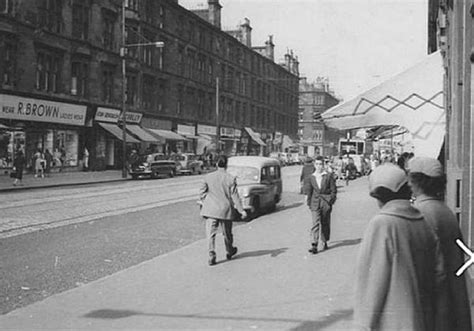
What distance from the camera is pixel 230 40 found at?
2318 inches

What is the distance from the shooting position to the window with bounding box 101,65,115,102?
3628 cm

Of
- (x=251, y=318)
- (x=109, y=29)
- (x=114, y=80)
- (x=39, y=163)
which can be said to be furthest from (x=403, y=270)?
(x=109, y=29)

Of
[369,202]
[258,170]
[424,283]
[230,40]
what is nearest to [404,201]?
[424,283]

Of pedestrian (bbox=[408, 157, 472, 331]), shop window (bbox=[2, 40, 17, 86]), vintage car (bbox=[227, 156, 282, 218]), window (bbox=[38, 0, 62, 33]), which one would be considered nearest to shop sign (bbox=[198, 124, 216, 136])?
window (bbox=[38, 0, 62, 33])

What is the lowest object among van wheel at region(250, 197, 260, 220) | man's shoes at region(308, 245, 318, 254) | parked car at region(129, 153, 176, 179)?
man's shoes at region(308, 245, 318, 254)

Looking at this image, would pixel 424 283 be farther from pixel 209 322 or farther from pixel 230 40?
pixel 230 40

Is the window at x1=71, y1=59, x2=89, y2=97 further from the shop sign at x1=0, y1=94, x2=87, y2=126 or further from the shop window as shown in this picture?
the shop window

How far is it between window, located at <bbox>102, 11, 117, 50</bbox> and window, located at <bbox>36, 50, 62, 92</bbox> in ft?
17.4

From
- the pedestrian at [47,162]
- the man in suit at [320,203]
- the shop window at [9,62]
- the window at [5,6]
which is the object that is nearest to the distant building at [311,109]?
the pedestrian at [47,162]

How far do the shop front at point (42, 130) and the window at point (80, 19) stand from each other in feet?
15.2

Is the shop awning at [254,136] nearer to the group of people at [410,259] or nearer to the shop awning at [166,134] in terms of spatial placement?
the shop awning at [166,134]

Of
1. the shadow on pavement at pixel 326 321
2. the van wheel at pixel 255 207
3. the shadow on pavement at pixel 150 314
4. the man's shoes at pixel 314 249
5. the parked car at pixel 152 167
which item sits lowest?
the shadow on pavement at pixel 150 314

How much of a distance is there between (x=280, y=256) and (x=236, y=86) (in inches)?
2102

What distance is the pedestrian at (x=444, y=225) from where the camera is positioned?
11.0ft
